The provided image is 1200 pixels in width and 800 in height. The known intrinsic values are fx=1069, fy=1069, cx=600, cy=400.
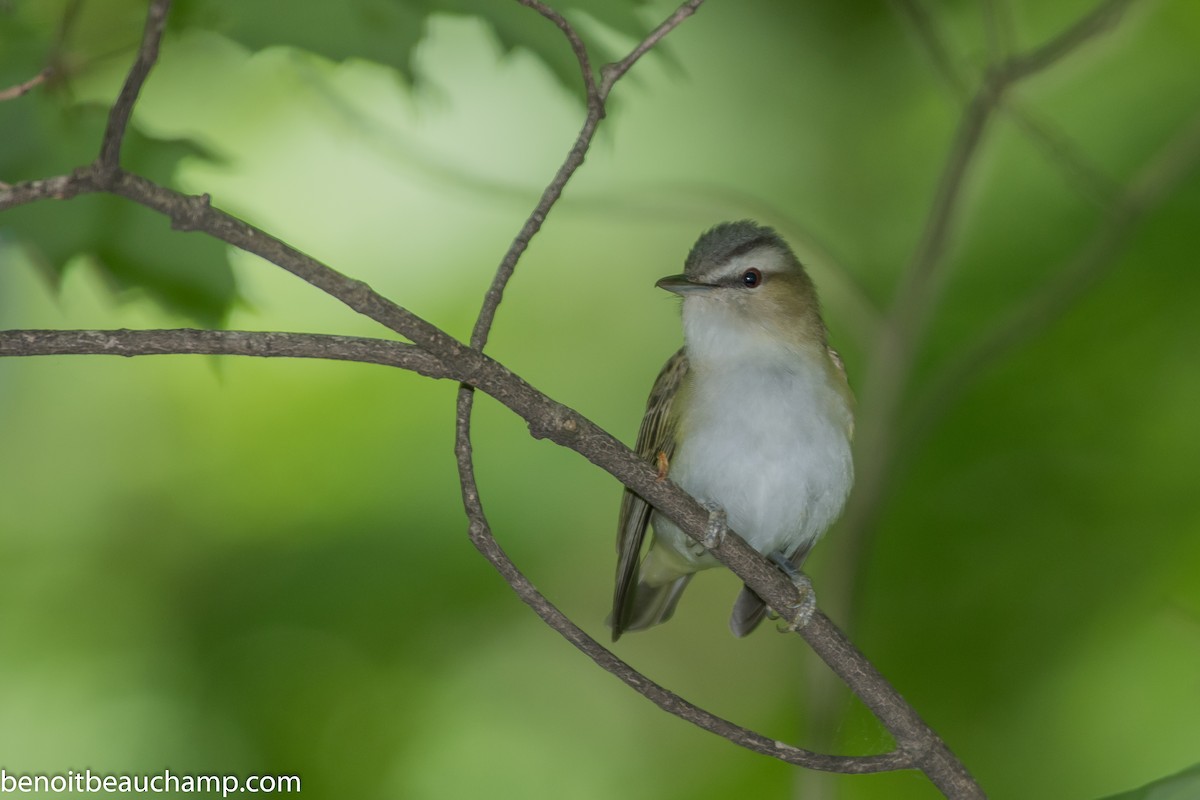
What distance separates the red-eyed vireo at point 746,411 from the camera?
7.33 ft

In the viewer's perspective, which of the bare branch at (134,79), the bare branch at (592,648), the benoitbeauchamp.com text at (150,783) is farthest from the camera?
the benoitbeauchamp.com text at (150,783)

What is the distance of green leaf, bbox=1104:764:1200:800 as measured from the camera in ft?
5.77

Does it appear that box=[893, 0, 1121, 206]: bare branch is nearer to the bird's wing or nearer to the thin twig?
the thin twig

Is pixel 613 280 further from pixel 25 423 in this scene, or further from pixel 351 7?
pixel 25 423

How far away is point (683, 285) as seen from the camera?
2.29 meters

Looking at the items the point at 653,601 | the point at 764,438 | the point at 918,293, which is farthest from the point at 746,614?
the point at 918,293

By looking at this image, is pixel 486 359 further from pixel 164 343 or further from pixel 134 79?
pixel 134 79

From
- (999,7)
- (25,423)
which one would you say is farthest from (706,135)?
(25,423)

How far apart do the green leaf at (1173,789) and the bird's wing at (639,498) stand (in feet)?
3.23

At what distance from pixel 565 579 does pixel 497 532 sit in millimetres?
269

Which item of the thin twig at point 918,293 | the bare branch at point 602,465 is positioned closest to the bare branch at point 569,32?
the bare branch at point 602,465

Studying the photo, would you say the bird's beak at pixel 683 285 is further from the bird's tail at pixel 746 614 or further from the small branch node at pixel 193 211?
the small branch node at pixel 193 211

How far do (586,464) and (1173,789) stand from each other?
1.94m

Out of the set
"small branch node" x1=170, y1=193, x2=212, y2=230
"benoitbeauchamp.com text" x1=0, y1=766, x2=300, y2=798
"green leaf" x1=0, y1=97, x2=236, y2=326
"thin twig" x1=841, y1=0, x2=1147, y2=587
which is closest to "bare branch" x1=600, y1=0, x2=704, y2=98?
"small branch node" x1=170, y1=193, x2=212, y2=230
